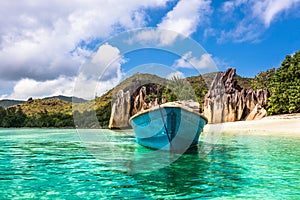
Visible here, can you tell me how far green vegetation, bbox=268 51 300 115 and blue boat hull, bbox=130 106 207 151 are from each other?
2637cm

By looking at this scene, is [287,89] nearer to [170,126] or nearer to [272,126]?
[272,126]

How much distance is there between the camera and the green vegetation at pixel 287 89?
3409 centimetres

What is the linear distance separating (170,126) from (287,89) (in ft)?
98.4

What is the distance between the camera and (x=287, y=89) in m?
35.6

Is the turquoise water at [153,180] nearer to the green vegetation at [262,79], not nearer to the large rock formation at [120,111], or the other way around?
the large rock formation at [120,111]

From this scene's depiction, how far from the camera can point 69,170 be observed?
322 inches

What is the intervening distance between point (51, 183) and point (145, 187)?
2.29 m

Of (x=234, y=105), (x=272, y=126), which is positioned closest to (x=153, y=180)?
(x=272, y=126)

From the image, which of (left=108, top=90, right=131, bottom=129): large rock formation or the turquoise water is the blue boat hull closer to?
the turquoise water

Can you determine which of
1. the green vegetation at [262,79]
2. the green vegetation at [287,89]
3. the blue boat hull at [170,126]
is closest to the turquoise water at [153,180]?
the blue boat hull at [170,126]

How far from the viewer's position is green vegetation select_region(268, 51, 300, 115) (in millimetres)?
34094

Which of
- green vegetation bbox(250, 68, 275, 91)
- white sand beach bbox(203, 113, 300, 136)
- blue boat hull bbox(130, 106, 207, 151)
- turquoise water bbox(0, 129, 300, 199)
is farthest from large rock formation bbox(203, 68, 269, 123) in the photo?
turquoise water bbox(0, 129, 300, 199)

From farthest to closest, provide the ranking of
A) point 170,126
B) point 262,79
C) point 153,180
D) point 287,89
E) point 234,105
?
point 262,79, point 234,105, point 287,89, point 170,126, point 153,180

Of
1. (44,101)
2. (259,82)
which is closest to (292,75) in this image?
(259,82)
